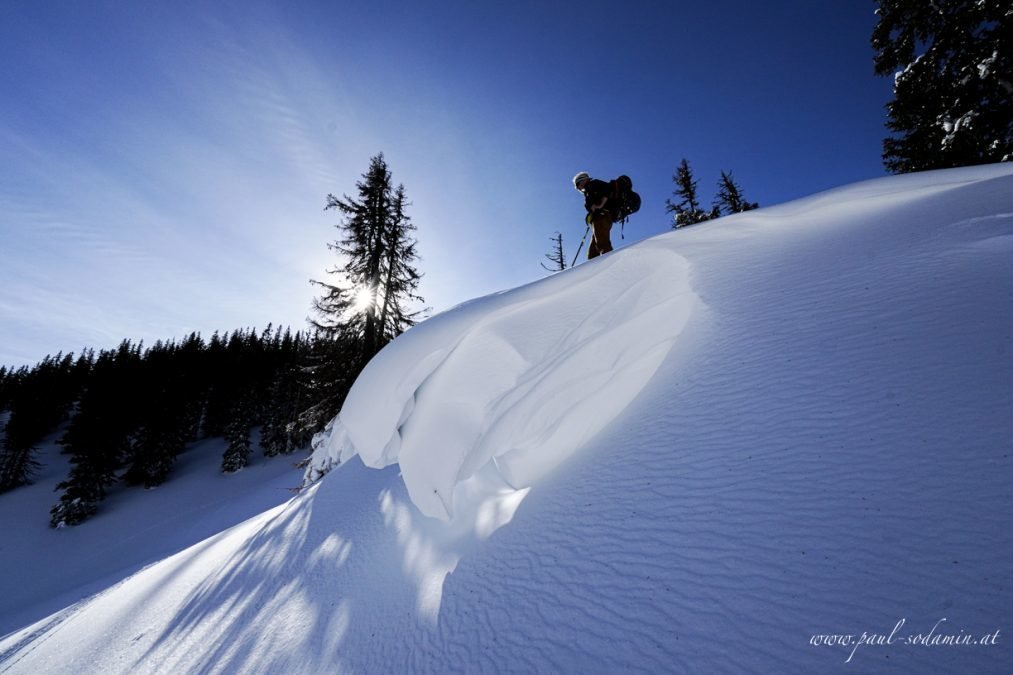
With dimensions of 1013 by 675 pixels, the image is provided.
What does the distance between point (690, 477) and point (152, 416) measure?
40489 mm

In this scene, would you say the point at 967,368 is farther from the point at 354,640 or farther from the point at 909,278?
the point at 354,640

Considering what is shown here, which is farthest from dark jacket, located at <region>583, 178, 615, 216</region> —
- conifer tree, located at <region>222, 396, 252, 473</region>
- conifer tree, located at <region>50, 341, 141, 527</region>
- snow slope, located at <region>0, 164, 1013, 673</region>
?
conifer tree, located at <region>50, 341, 141, 527</region>

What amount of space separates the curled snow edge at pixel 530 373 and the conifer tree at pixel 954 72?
8.94 metres

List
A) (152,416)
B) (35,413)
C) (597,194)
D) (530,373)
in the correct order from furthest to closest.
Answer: (35,413) < (152,416) < (597,194) < (530,373)

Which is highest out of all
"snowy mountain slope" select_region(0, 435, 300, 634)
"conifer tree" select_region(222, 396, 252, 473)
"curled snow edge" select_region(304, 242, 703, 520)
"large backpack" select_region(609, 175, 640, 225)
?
"large backpack" select_region(609, 175, 640, 225)

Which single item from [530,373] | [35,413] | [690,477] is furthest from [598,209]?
[35,413]

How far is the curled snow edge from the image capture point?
104 inches

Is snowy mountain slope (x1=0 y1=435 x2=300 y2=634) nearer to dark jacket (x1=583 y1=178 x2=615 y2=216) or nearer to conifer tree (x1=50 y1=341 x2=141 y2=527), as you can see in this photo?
conifer tree (x1=50 y1=341 x2=141 y2=527)

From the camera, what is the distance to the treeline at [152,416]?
82.7 feet

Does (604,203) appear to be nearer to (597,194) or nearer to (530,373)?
(597,194)

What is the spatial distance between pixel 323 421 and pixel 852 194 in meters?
11.5

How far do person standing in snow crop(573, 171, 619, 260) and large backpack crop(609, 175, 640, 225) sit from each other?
0.05 m

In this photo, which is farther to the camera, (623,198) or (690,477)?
(623,198)

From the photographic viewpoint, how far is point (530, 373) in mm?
2809
